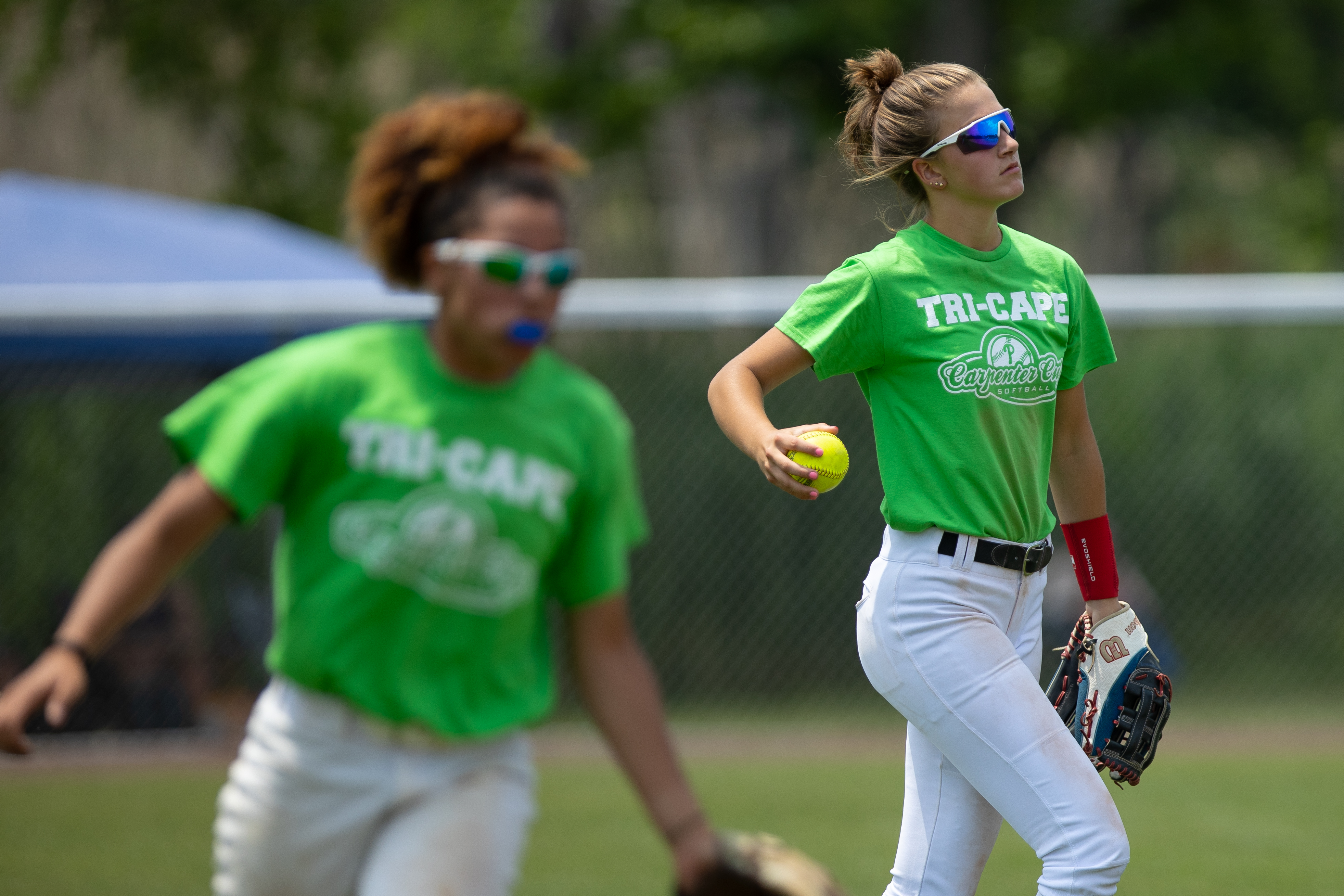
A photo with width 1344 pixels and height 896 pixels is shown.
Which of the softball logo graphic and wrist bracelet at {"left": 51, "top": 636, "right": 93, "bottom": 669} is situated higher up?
the softball logo graphic

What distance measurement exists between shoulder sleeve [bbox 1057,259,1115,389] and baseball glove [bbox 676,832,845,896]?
1.35m

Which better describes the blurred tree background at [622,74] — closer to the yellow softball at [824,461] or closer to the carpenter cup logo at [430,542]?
the yellow softball at [824,461]

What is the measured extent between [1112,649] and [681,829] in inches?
58.9

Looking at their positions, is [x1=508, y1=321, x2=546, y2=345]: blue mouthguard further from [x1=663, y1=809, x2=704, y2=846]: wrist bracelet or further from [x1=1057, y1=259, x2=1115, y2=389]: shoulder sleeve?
[x1=1057, y1=259, x2=1115, y2=389]: shoulder sleeve

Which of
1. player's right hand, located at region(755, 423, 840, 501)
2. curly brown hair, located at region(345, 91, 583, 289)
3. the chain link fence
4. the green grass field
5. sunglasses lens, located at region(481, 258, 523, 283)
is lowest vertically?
the green grass field

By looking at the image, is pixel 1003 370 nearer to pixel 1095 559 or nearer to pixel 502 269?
pixel 1095 559

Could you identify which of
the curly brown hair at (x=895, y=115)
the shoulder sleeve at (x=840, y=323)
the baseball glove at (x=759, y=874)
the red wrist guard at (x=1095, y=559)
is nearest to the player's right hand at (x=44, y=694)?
the baseball glove at (x=759, y=874)

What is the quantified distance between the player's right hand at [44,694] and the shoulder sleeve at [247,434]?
1.16 ft

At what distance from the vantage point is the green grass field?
5961 millimetres

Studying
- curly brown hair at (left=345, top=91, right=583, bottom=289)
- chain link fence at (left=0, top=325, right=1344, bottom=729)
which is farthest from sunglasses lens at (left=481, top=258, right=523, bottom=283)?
chain link fence at (left=0, top=325, right=1344, bottom=729)

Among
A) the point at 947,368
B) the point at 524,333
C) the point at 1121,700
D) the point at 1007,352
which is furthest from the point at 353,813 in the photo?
the point at 1121,700

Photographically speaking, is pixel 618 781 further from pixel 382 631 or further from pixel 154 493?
pixel 382 631

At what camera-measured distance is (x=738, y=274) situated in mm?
17844

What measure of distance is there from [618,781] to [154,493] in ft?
11.9
